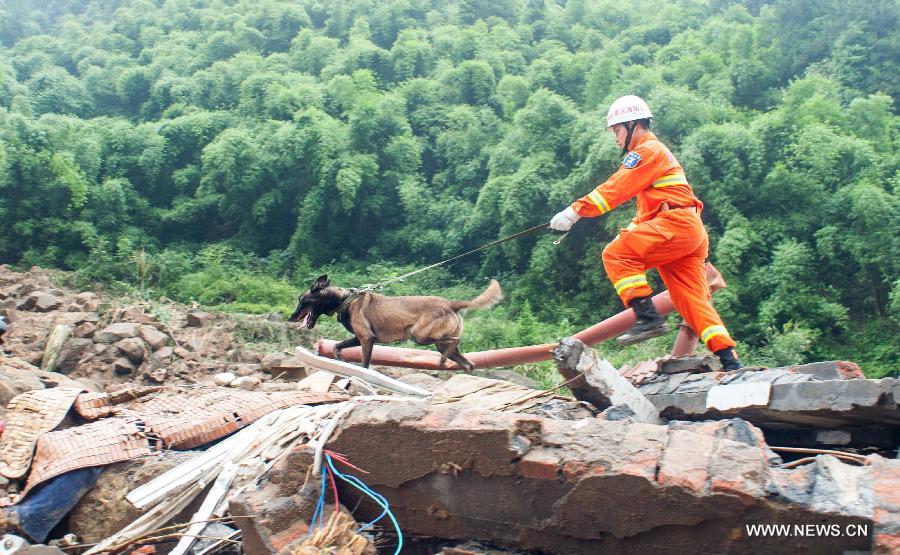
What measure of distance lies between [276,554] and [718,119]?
17.5m

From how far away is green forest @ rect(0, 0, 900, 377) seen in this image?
586 inches

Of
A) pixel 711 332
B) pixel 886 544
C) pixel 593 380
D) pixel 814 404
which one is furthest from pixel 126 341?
pixel 886 544

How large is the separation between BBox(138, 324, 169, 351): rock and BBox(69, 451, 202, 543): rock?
5731 millimetres

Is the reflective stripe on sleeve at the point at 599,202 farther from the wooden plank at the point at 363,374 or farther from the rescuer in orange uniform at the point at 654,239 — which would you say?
the wooden plank at the point at 363,374

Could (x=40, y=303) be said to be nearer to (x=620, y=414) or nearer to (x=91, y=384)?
(x=91, y=384)

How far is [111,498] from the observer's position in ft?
15.6

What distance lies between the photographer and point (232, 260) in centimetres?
2045

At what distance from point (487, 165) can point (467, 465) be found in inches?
706

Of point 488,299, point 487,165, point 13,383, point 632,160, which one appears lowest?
point 487,165

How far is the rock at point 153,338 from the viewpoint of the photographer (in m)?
10.3

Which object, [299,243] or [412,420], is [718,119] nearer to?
[299,243]

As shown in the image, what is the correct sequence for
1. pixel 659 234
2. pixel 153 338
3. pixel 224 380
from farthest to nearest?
pixel 153 338 → pixel 224 380 → pixel 659 234

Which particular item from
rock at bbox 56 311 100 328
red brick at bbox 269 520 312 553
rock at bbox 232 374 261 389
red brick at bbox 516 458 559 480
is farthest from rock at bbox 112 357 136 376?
red brick at bbox 516 458 559 480

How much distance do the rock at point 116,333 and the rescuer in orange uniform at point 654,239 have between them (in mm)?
6811
